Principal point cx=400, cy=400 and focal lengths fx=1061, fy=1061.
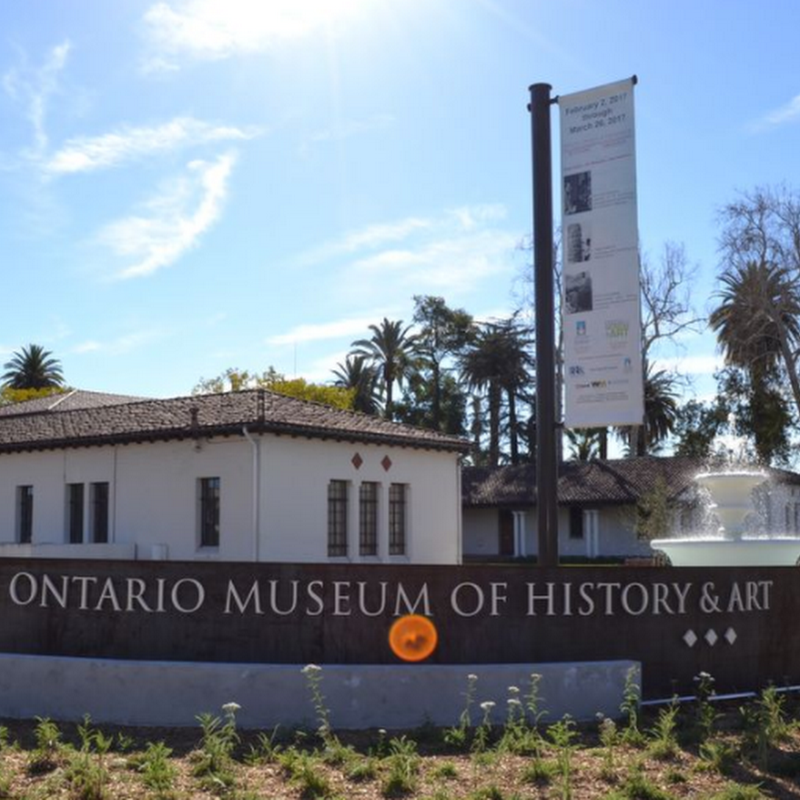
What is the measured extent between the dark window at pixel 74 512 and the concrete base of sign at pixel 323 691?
16875 mm

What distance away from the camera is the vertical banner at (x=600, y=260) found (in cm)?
1171

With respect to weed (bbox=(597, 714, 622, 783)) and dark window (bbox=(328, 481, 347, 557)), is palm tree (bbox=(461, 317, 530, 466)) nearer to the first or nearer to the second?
dark window (bbox=(328, 481, 347, 557))

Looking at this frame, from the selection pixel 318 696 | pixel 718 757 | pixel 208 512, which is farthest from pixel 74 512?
pixel 718 757

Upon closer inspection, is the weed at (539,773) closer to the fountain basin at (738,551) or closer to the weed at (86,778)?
the weed at (86,778)

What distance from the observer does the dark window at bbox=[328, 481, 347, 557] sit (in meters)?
24.3

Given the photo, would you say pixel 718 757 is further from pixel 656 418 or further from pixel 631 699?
pixel 656 418

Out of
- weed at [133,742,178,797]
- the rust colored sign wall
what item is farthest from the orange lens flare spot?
weed at [133,742,178,797]

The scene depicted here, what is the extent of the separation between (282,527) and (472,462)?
143 feet

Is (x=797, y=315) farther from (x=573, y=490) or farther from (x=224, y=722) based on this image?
(x=224, y=722)

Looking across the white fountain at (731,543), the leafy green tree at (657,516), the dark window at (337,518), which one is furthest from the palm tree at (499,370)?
the white fountain at (731,543)

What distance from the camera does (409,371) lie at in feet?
212

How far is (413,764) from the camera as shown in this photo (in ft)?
24.5

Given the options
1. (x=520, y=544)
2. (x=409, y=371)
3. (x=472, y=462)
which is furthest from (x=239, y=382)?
(x=520, y=544)

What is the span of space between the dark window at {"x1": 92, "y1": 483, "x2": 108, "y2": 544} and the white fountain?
15874mm
